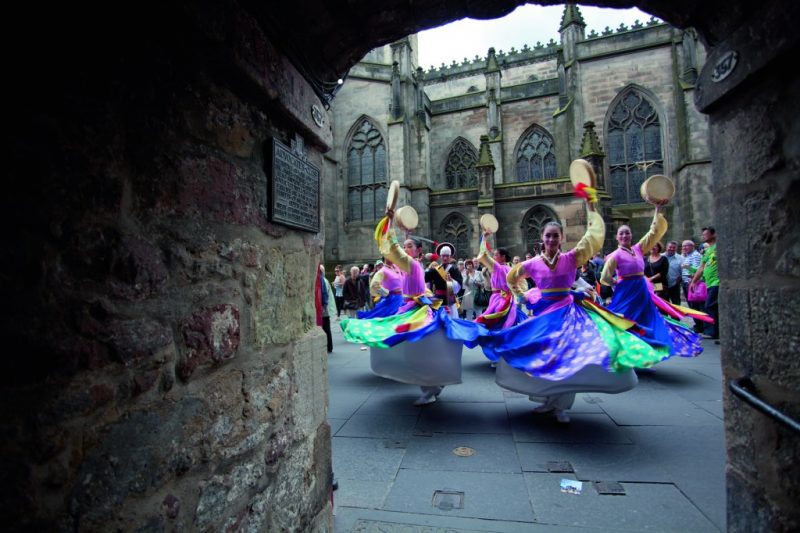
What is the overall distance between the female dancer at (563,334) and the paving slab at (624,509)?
100 cm

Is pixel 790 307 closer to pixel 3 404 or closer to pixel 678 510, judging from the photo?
pixel 678 510

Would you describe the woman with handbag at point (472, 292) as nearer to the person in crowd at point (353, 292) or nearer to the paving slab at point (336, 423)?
the person in crowd at point (353, 292)

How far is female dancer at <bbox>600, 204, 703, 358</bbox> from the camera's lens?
5512 millimetres

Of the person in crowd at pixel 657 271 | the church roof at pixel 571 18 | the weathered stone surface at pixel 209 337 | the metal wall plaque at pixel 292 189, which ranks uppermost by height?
the church roof at pixel 571 18

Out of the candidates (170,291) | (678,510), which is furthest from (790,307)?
(170,291)

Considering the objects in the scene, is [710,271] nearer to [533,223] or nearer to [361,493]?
[361,493]

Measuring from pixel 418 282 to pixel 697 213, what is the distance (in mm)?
17814

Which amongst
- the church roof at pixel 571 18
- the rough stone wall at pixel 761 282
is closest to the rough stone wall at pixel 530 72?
the church roof at pixel 571 18

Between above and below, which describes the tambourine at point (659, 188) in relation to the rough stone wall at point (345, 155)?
below

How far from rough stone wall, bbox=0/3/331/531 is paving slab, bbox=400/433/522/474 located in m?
1.41

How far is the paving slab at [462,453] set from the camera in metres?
3.23

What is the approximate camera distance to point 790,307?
1652 mm

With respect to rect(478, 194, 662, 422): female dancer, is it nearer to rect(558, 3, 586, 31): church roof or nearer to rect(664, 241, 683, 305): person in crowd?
rect(664, 241, 683, 305): person in crowd

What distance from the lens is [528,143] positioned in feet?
76.4
